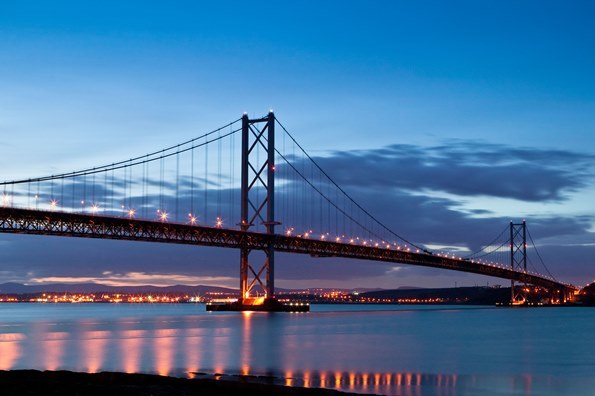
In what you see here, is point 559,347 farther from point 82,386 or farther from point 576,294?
point 576,294

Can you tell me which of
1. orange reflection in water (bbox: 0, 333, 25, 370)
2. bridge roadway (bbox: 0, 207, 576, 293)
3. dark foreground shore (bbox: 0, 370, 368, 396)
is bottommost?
orange reflection in water (bbox: 0, 333, 25, 370)

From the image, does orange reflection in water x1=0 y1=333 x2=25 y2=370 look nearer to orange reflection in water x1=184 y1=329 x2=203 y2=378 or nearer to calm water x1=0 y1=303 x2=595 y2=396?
calm water x1=0 y1=303 x2=595 y2=396

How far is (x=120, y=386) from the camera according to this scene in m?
19.7

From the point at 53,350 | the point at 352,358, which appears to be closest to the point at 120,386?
the point at 352,358

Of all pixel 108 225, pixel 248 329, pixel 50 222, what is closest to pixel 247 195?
pixel 108 225

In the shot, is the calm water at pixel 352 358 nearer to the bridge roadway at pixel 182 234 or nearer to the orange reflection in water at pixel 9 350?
the orange reflection in water at pixel 9 350

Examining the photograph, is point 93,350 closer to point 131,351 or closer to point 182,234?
point 131,351

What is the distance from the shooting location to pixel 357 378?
26.2 metres

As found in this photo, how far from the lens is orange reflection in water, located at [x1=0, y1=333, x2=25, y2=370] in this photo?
30.4 meters

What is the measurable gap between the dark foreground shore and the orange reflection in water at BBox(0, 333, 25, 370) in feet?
23.4

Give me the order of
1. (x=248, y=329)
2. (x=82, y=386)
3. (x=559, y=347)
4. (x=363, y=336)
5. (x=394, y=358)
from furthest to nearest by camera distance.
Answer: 1. (x=248, y=329)
2. (x=363, y=336)
3. (x=559, y=347)
4. (x=394, y=358)
5. (x=82, y=386)

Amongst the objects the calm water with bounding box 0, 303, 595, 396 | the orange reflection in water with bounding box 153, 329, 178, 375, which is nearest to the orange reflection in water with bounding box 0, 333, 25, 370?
the calm water with bounding box 0, 303, 595, 396

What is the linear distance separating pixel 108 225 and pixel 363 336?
2594 centimetres

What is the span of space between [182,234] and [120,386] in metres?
52.8
